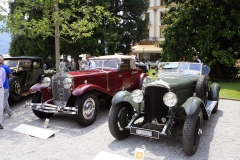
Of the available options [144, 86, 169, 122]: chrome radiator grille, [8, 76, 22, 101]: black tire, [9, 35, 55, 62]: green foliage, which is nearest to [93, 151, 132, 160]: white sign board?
[144, 86, 169, 122]: chrome radiator grille

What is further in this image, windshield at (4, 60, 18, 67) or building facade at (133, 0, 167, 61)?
building facade at (133, 0, 167, 61)

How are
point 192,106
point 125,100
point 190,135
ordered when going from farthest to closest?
1. point 125,100
2. point 192,106
3. point 190,135

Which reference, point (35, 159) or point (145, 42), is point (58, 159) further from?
point (145, 42)

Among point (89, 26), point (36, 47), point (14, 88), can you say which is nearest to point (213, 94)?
point (89, 26)

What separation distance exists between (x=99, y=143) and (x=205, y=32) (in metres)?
10.6

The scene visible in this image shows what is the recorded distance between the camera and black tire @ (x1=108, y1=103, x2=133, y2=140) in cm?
445

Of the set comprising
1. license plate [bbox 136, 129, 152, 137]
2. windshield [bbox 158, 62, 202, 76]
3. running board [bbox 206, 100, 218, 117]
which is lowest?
license plate [bbox 136, 129, 152, 137]

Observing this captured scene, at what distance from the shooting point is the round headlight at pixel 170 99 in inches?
155

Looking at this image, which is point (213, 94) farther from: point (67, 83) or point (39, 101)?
point (39, 101)

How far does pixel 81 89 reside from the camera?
17.8 ft

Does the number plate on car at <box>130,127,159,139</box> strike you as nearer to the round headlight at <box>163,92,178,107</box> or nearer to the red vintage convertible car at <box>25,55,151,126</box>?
the round headlight at <box>163,92,178,107</box>

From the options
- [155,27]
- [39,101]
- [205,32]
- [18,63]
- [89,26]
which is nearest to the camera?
[39,101]

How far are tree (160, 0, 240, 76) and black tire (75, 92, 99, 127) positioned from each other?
29.7 feet

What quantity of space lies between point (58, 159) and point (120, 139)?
4.42 ft
